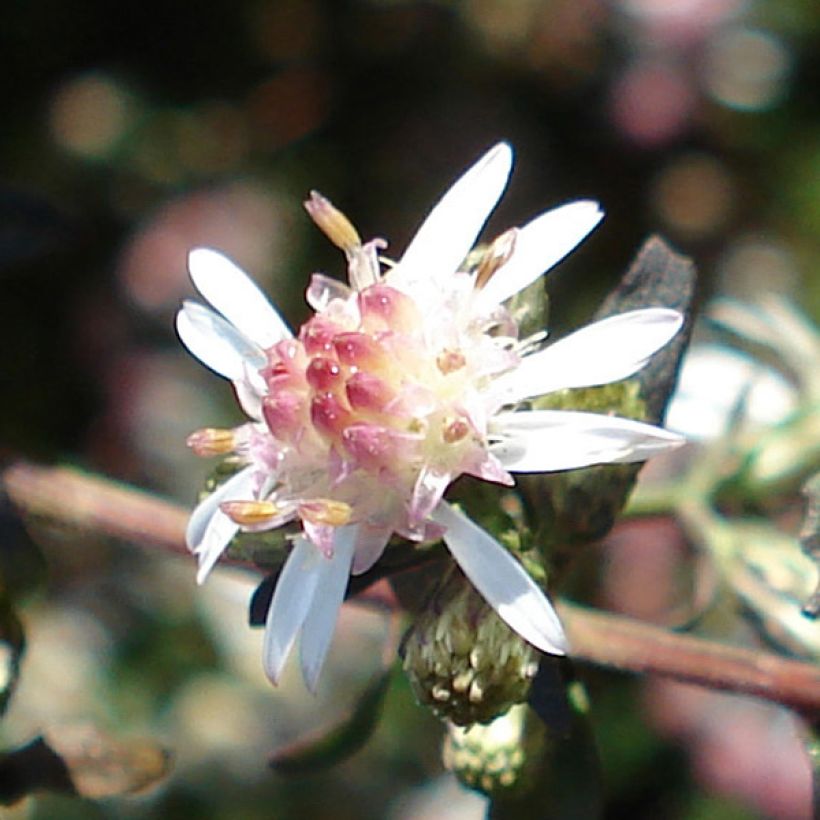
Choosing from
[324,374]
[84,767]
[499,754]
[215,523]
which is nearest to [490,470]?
[324,374]

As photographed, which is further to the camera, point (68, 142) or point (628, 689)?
point (68, 142)

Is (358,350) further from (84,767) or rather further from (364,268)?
(84,767)

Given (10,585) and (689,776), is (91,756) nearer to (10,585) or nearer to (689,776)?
(10,585)

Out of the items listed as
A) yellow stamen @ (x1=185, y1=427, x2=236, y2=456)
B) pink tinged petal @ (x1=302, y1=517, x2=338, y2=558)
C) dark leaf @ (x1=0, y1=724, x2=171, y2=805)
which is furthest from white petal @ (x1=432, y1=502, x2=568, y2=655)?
dark leaf @ (x1=0, y1=724, x2=171, y2=805)

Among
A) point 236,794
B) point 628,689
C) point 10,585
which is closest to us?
point 10,585

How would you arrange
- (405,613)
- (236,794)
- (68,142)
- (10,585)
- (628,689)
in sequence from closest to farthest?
(405,613) < (10,585) < (236,794) < (628,689) < (68,142)

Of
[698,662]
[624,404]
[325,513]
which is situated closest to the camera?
[325,513]

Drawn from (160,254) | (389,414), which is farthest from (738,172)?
(389,414)
